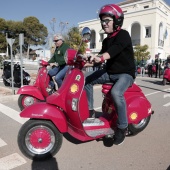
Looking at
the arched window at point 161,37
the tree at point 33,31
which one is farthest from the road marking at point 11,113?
the tree at point 33,31

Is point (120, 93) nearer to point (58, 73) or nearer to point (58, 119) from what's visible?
point (58, 119)

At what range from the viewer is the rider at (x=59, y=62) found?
5543mm

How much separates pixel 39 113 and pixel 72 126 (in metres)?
0.51

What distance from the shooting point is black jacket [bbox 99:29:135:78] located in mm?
3070

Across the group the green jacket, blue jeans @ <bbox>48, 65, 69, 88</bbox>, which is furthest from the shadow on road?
the green jacket

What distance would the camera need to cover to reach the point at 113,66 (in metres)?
3.37

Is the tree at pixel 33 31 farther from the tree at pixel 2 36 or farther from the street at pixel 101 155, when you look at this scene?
the street at pixel 101 155

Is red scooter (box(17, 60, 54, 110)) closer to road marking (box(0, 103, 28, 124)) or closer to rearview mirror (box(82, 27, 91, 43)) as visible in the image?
road marking (box(0, 103, 28, 124))

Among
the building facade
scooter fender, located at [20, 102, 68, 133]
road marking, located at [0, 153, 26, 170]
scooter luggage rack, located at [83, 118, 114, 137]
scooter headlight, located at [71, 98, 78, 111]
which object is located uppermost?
the building facade

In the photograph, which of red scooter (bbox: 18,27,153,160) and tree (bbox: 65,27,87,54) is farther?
tree (bbox: 65,27,87,54)

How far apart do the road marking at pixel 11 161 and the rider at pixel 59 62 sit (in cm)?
268

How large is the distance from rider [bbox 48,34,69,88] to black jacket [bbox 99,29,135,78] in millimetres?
2226

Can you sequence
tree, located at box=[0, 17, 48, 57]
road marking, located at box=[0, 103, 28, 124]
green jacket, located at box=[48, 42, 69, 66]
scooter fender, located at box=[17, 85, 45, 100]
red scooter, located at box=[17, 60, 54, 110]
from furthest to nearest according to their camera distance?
tree, located at box=[0, 17, 48, 57]
green jacket, located at box=[48, 42, 69, 66]
red scooter, located at box=[17, 60, 54, 110]
scooter fender, located at box=[17, 85, 45, 100]
road marking, located at box=[0, 103, 28, 124]

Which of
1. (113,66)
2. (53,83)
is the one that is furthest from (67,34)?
(113,66)
